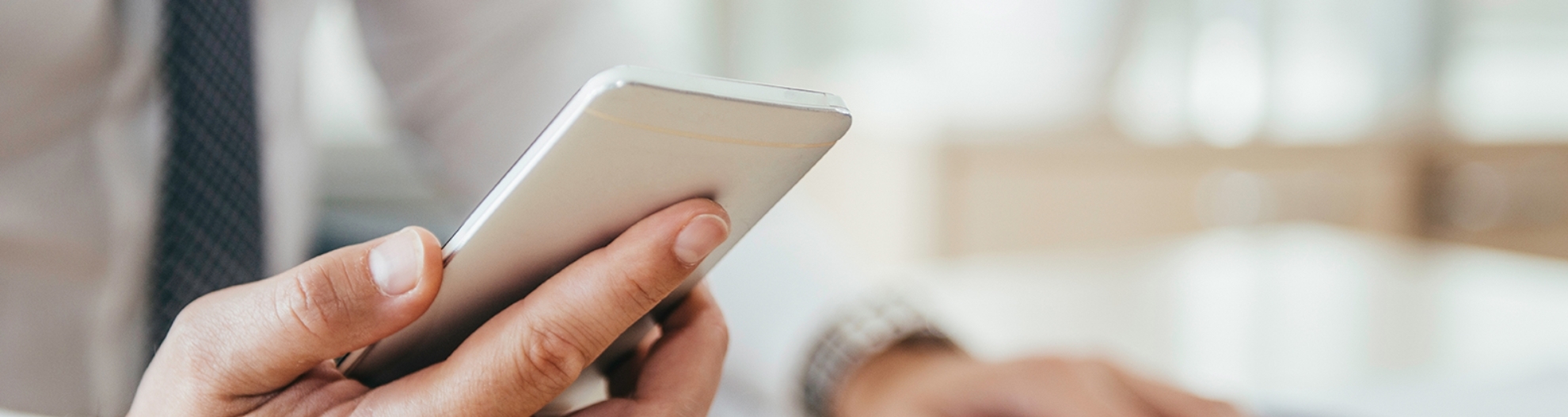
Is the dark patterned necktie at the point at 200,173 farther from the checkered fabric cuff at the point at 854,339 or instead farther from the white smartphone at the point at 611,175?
the checkered fabric cuff at the point at 854,339

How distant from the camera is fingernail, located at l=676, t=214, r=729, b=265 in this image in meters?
0.20

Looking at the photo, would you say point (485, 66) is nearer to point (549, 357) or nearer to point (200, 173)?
point (200, 173)

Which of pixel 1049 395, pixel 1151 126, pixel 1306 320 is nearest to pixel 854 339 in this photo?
pixel 1049 395

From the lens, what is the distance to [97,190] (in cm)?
34

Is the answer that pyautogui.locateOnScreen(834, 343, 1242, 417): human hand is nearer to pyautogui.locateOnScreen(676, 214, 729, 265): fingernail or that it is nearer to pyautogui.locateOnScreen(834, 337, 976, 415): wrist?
pyautogui.locateOnScreen(834, 337, 976, 415): wrist

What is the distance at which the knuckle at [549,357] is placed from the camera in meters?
0.20

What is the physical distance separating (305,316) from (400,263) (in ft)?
0.08

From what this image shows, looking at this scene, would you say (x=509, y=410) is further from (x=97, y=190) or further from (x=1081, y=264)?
(x=1081, y=264)

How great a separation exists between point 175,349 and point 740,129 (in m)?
0.15

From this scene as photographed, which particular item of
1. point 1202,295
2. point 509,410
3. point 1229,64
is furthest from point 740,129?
point 1229,64

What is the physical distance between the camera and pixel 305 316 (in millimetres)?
186

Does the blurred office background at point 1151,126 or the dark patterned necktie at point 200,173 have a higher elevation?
the dark patterned necktie at point 200,173

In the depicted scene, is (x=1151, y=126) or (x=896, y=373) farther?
(x=1151, y=126)

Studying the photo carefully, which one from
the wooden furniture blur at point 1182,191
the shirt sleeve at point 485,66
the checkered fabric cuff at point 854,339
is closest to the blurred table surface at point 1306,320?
the checkered fabric cuff at point 854,339
